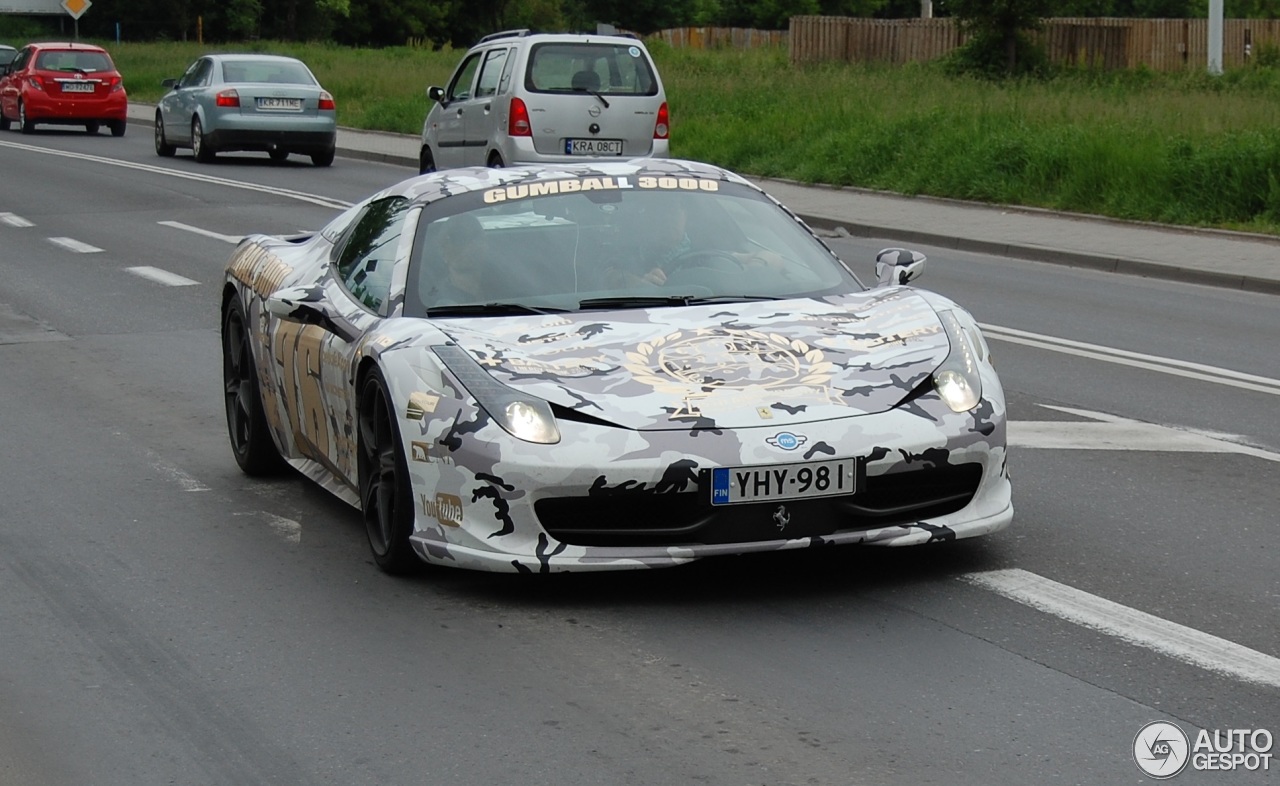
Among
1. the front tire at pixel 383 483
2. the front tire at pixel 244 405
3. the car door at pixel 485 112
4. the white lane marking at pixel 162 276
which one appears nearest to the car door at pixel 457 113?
the car door at pixel 485 112

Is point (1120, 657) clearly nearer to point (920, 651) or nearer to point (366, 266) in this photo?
point (920, 651)

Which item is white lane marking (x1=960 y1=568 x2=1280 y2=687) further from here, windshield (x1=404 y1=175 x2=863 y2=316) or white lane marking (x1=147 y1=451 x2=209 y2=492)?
white lane marking (x1=147 y1=451 x2=209 y2=492)

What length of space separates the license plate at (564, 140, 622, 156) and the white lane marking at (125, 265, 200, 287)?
20.5 feet

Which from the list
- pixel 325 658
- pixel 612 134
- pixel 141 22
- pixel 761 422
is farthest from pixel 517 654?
pixel 141 22

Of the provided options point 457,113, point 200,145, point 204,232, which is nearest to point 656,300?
point 204,232

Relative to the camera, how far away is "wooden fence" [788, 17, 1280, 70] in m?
52.0

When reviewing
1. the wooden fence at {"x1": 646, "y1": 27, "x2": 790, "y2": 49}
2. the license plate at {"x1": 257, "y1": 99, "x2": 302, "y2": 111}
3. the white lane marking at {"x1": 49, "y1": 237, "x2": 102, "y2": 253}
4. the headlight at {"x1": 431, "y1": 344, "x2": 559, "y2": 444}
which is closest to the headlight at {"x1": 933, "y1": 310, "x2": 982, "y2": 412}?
the headlight at {"x1": 431, "y1": 344, "x2": 559, "y2": 444}

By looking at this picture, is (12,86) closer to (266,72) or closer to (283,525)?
(266,72)

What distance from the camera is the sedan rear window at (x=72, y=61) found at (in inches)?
1555

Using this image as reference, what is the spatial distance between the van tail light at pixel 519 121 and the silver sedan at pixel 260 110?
358 inches

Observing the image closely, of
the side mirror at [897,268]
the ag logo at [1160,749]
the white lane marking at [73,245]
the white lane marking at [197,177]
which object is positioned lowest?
the white lane marking at [73,245]

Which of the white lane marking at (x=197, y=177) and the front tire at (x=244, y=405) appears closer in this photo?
the front tire at (x=244, y=405)

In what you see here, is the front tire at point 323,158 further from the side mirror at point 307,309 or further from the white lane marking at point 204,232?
the side mirror at point 307,309

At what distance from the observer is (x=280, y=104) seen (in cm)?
3030
